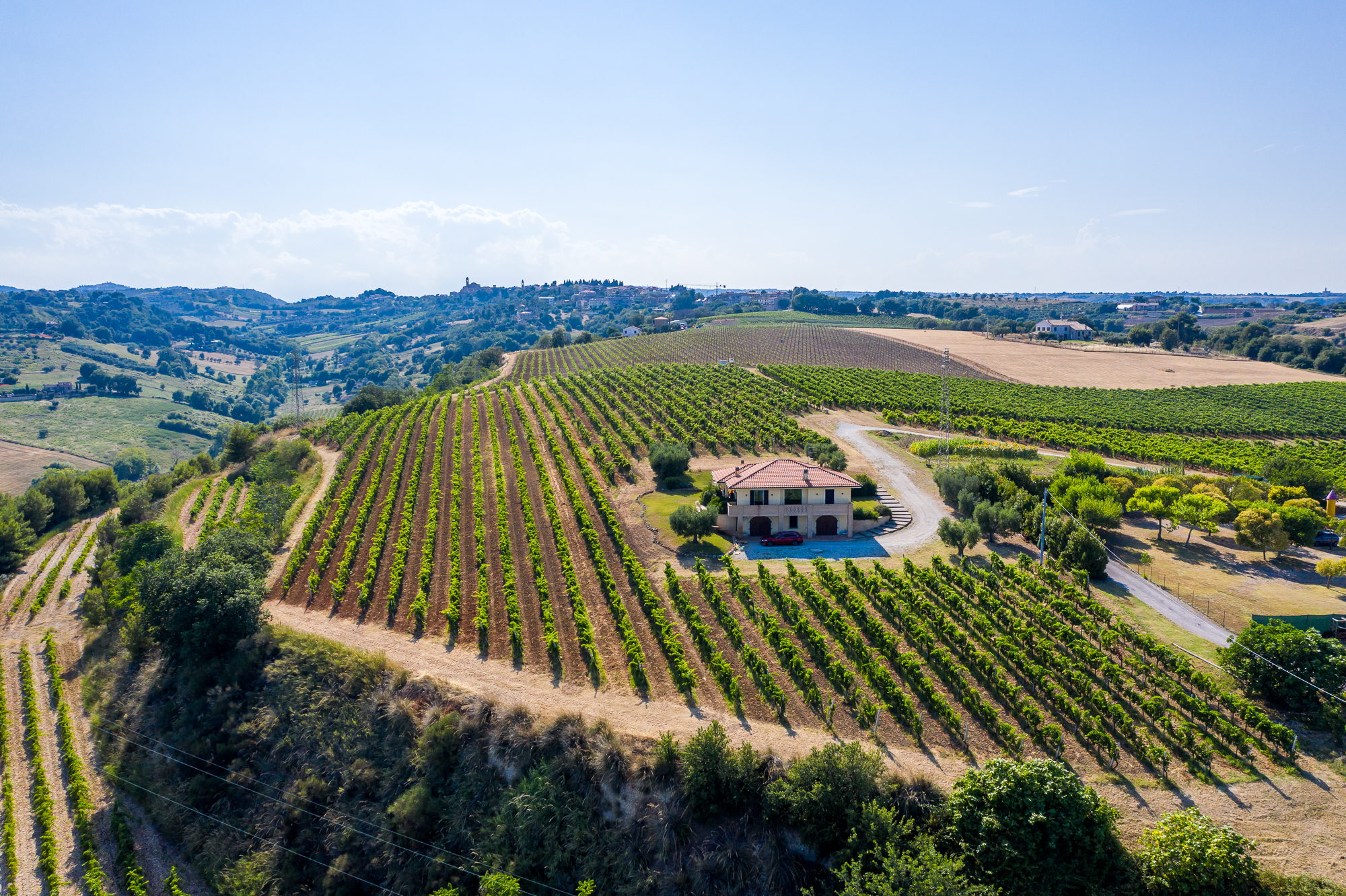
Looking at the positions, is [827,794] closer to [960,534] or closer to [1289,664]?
[1289,664]

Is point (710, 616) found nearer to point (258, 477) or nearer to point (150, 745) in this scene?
point (150, 745)

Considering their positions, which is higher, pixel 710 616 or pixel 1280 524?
pixel 1280 524

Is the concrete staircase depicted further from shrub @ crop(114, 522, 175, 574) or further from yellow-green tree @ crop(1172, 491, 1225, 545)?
shrub @ crop(114, 522, 175, 574)

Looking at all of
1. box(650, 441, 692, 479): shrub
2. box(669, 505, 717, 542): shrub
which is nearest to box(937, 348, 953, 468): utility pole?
box(650, 441, 692, 479): shrub

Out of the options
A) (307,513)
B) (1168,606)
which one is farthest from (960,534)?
(307,513)

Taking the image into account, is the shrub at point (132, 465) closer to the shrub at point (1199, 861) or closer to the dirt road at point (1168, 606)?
the dirt road at point (1168, 606)

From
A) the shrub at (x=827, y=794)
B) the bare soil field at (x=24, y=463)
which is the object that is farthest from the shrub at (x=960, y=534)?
the bare soil field at (x=24, y=463)

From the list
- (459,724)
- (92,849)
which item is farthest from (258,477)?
(459,724)
